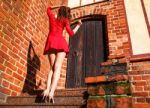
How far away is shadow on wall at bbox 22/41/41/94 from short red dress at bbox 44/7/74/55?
3.09ft

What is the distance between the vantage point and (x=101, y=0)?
208 inches

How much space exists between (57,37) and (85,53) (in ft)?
6.45

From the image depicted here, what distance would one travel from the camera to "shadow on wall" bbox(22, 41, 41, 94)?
3.91 metres

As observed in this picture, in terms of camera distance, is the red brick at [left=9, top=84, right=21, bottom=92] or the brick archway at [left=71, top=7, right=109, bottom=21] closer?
the red brick at [left=9, top=84, right=21, bottom=92]

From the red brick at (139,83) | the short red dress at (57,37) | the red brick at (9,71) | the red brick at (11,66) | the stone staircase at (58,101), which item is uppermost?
the short red dress at (57,37)

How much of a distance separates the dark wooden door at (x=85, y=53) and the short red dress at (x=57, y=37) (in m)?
1.81

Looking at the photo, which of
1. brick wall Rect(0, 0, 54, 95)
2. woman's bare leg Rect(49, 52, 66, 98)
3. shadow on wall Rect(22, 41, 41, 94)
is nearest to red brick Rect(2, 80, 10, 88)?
brick wall Rect(0, 0, 54, 95)

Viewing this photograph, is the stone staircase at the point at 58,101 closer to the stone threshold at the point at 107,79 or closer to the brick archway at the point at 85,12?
the stone threshold at the point at 107,79

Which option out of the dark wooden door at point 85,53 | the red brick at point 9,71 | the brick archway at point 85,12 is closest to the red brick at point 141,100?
the dark wooden door at point 85,53

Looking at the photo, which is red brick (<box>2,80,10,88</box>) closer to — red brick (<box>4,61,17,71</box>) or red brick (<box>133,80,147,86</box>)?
red brick (<box>4,61,17,71</box>)

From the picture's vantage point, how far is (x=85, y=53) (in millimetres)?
5082

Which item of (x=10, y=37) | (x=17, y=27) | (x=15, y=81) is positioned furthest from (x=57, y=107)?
(x=17, y=27)

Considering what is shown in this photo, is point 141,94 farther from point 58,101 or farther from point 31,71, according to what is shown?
point 31,71

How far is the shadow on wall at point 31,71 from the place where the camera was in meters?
3.91
